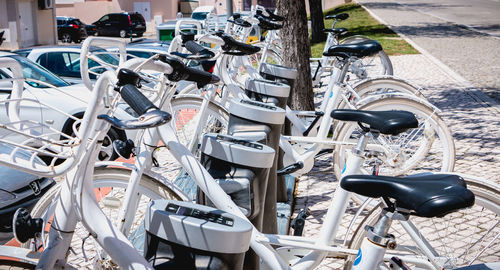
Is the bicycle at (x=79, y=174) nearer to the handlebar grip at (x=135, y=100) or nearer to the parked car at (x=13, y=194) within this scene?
the handlebar grip at (x=135, y=100)

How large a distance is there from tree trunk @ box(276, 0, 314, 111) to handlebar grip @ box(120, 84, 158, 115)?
5.85 meters

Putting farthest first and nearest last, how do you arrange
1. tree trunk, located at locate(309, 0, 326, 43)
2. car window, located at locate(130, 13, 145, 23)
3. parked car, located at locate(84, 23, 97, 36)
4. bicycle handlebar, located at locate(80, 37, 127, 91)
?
car window, located at locate(130, 13, 145, 23) < parked car, located at locate(84, 23, 97, 36) < tree trunk, located at locate(309, 0, 326, 43) < bicycle handlebar, located at locate(80, 37, 127, 91)

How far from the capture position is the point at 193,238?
2.08 meters

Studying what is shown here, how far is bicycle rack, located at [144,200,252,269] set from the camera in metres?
2.08

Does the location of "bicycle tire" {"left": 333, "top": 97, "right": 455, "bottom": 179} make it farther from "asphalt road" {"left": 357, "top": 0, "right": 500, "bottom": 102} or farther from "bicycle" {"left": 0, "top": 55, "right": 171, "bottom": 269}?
"asphalt road" {"left": 357, "top": 0, "right": 500, "bottom": 102}

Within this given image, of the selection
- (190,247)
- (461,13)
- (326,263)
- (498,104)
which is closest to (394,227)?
(326,263)

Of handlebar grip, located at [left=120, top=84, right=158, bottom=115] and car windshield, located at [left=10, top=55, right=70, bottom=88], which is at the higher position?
handlebar grip, located at [left=120, top=84, right=158, bottom=115]

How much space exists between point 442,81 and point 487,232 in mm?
9478

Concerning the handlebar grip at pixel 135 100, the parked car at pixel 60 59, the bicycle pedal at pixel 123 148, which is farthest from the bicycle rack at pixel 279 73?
the parked car at pixel 60 59

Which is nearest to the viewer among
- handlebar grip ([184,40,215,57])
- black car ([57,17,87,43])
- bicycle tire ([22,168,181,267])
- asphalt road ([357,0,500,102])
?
bicycle tire ([22,168,181,267])

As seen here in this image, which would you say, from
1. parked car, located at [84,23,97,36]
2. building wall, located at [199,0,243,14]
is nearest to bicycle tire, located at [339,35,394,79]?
parked car, located at [84,23,97,36]

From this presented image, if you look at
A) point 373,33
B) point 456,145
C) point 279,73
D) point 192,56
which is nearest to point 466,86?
point 456,145

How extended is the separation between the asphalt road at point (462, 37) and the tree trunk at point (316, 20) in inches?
126

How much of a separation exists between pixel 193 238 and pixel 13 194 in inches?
109
